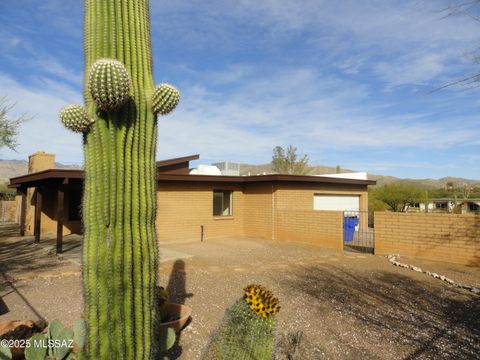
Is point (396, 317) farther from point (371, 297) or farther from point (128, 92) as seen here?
point (128, 92)

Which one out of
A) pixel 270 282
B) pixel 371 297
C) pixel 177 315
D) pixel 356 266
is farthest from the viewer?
pixel 356 266

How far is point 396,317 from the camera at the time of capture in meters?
5.16

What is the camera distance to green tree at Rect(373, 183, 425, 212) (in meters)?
30.9

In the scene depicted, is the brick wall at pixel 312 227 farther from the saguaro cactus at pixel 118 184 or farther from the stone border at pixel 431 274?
the saguaro cactus at pixel 118 184

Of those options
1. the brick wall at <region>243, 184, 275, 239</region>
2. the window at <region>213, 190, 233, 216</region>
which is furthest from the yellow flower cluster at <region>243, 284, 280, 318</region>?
the window at <region>213, 190, 233, 216</region>

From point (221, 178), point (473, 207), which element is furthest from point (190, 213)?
point (473, 207)

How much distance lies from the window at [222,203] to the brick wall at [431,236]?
6407mm

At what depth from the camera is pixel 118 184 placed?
2896 millimetres

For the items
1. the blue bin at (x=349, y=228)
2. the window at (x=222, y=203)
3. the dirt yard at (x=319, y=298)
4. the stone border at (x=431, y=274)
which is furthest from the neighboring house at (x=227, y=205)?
the dirt yard at (x=319, y=298)

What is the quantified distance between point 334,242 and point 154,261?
31.4ft

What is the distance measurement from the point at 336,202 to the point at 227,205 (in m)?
5.33

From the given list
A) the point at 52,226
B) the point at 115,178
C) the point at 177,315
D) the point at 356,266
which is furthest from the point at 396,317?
the point at 52,226

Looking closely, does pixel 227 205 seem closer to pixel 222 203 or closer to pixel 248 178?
pixel 222 203

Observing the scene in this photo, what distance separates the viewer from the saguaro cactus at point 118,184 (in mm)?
2764
